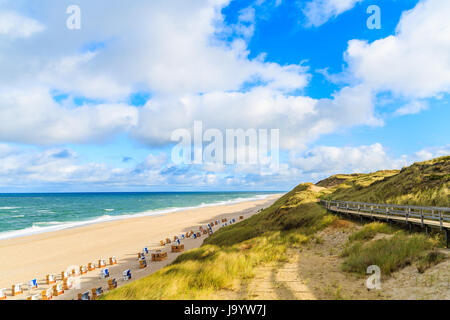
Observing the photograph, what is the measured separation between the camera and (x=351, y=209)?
66.0ft

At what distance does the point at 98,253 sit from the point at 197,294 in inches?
850

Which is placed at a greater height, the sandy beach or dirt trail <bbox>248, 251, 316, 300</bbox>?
dirt trail <bbox>248, 251, 316, 300</bbox>

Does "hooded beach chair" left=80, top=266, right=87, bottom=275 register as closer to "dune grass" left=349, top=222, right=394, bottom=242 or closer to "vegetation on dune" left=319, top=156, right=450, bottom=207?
"dune grass" left=349, top=222, right=394, bottom=242

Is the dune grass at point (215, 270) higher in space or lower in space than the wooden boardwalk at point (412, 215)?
lower

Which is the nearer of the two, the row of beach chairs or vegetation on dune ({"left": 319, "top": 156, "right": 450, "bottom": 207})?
the row of beach chairs

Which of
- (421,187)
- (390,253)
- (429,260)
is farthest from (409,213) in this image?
(421,187)

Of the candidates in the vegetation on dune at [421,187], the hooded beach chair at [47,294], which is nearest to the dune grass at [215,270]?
the vegetation on dune at [421,187]

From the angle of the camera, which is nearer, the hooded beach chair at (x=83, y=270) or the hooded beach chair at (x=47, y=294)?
the hooded beach chair at (x=47, y=294)

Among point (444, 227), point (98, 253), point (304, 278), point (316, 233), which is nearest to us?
point (304, 278)

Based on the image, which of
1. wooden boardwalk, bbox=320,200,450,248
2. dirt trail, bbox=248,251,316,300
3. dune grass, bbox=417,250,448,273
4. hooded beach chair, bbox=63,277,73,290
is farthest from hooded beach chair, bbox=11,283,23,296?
wooden boardwalk, bbox=320,200,450,248

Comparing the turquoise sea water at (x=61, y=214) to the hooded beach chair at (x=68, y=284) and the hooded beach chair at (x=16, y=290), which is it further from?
the hooded beach chair at (x=68, y=284)

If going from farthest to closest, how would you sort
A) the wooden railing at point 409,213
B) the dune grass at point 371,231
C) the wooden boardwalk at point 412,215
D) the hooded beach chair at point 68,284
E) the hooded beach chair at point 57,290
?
the hooded beach chair at point 68,284
the hooded beach chair at point 57,290
the dune grass at point 371,231
the wooden railing at point 409,213
the wooden boardwalk at point 412,215
